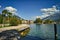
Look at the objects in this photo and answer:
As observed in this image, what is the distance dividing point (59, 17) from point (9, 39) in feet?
47.0

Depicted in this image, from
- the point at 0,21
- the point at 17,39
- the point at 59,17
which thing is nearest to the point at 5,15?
the point at 0,21

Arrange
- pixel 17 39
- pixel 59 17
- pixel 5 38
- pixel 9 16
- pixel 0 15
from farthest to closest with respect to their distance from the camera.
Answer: pixel 9 16, pixel 0 15, pixel 59 17, pixel 17 39, pixel 5 38

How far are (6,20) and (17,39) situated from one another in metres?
15.7

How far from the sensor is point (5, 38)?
6004 millimetres

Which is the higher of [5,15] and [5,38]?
[5,15]

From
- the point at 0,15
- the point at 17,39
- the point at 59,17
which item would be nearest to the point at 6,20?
the point at 0,15

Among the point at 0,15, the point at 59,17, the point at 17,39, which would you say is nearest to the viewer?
the point at 17,39

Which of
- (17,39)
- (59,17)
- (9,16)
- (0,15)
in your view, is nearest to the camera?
(17,39)

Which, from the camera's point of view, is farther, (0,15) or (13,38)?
(0,15)

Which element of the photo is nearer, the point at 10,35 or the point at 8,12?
the point at 10,35

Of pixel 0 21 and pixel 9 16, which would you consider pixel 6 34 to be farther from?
pixel 9 16

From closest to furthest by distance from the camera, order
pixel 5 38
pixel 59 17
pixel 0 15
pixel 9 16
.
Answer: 1. pixel 5 38
2. pixel 59 17
3. pixel 0 15
4. pixel 9 16

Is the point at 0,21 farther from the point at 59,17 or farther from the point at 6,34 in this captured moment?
the point at 6,34

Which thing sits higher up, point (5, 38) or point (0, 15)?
point (0, 15)
